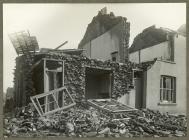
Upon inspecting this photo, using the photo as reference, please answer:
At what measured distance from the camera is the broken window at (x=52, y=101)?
569cm

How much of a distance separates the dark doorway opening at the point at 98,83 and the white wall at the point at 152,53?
0.46 meters

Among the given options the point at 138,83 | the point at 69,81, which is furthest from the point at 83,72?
the point at 138,83

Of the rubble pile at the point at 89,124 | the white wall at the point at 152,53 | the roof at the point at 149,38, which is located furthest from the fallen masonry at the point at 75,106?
the roof at the point at 149,38

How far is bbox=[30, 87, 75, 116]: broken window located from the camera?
569 centimetres

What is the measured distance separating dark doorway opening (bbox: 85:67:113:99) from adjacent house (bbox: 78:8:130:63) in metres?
0.23

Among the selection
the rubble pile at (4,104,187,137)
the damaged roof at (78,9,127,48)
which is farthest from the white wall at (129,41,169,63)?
the rubble pile at (4,104,187,137)

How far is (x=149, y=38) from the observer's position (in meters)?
5.90

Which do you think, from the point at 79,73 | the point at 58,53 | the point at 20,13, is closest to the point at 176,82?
the point at 79,73

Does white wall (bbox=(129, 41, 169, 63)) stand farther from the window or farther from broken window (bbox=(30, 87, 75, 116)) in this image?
broken window (bbox=(30, 87, 75, 116))

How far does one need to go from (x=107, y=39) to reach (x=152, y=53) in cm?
76

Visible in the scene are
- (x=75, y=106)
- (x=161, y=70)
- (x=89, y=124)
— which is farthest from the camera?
(x=161, y=70)

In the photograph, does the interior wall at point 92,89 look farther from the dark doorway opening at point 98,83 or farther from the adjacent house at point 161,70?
the adjacent house at point 161,70

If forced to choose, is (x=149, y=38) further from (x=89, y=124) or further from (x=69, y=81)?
(x=89, y=124)

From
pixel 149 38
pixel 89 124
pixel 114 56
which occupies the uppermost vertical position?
pixel 149 38
